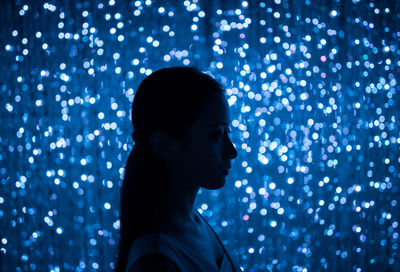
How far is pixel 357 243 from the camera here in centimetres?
145

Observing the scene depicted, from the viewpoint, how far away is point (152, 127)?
65 cm

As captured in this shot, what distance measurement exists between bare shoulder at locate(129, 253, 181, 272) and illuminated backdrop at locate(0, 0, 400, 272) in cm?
71

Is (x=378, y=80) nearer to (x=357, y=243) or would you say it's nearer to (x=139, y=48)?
(x=357, y=243)

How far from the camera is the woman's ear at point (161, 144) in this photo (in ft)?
2.15

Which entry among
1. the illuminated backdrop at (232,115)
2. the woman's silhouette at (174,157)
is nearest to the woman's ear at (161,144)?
the woman's silhouette at (174,157)

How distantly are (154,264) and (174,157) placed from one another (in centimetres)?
23

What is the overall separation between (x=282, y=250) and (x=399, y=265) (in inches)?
27.6

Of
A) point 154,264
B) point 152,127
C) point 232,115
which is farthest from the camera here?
point 232,115

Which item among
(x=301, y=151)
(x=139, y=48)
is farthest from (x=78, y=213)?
(x=301, y=151)

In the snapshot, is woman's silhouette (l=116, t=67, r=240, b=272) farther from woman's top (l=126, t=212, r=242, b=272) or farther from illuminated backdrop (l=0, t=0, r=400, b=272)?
illuminated backdrop (l=0, t=0, r=400, b=272)

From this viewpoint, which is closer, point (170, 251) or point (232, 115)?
point (170, 251)

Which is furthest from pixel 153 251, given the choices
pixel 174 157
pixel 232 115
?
pixel 232 115

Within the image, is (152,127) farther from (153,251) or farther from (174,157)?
(153,251)

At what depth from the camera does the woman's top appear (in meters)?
0.54
